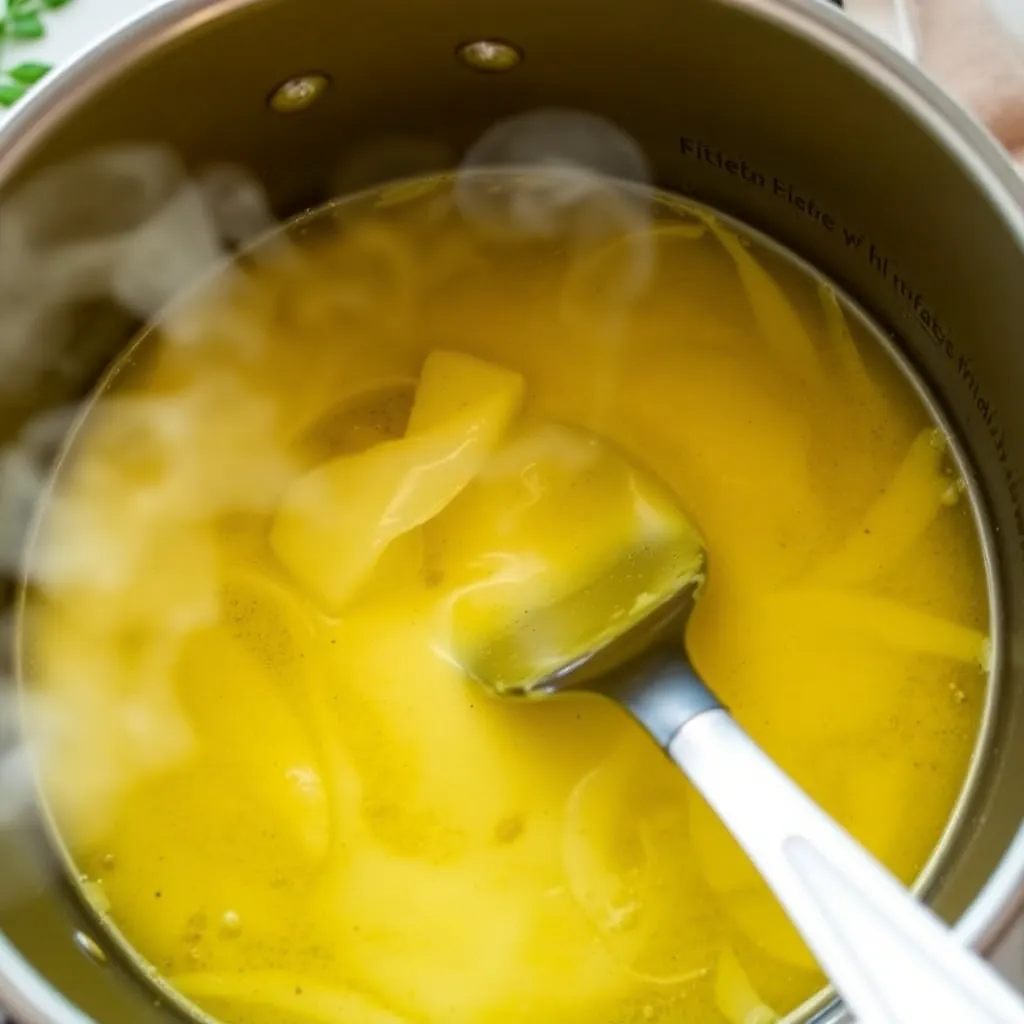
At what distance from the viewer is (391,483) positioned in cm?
104

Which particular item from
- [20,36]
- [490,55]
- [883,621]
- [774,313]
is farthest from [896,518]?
[20,36]

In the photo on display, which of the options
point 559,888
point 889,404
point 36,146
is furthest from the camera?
point 889,404

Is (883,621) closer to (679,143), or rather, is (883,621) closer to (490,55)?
(679,143)

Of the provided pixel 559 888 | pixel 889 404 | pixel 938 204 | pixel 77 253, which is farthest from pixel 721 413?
pixel 77 253

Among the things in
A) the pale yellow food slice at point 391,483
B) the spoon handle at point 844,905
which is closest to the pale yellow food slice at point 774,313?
the pale yellow food slice at point 391,483

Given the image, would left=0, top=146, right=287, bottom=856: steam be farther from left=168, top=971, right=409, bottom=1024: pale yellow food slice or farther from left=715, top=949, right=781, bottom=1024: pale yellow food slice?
left=715, top=949, right=781, bottom=1024: pale yellow food slice

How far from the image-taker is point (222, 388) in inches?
43.3

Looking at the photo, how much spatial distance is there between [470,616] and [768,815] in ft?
1.07

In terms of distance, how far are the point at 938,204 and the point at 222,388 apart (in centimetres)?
61

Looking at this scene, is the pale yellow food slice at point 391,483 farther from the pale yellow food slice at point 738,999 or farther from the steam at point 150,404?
the pale yellow food slice at point 738,999

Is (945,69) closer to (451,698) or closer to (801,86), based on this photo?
(801,86)

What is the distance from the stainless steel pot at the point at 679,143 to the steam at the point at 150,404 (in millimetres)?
23

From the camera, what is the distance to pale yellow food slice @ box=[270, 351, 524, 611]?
102cm

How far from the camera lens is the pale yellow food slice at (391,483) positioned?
3.35 ft
